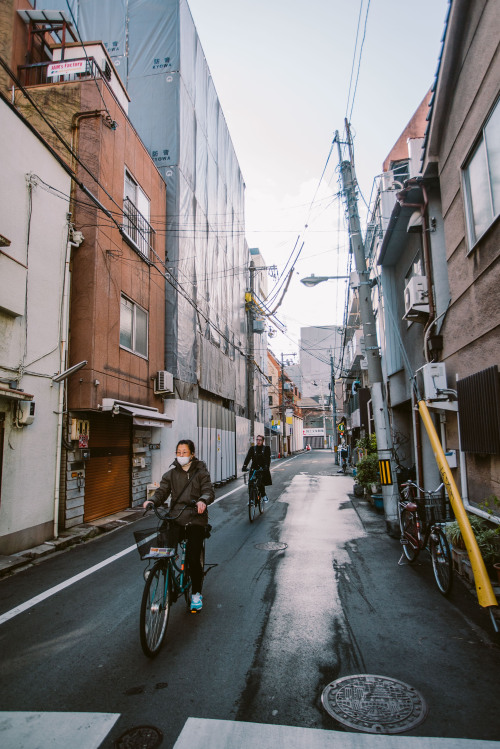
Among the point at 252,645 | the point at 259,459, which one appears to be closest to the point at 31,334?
the point at 259,459

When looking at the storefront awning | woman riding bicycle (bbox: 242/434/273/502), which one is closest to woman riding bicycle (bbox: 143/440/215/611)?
the storefront awning

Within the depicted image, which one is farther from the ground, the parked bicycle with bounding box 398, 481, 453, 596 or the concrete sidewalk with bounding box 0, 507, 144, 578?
the parked bicycle with bounding box 398, 481, 453, 596

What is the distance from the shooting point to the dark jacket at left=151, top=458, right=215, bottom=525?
190 inches

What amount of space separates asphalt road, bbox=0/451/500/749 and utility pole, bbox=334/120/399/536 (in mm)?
2374

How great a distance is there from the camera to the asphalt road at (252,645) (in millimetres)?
3150

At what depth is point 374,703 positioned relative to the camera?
10.4 ft

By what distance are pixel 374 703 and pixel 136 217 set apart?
13157mm

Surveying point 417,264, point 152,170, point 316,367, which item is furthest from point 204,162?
point 316,367

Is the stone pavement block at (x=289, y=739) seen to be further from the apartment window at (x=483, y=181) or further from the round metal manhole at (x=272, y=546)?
the apartment window at (x=483, y=181)

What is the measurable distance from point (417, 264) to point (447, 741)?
363 inches

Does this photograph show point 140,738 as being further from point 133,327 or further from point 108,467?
point 133,327

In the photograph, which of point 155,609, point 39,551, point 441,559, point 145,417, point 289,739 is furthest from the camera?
point 145,417

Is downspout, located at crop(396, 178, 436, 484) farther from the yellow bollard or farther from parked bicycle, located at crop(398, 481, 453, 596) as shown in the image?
the yellow bollard

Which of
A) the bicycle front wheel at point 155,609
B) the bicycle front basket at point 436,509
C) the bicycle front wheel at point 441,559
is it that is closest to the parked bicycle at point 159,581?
the bicycle front wheel at point 155,609
